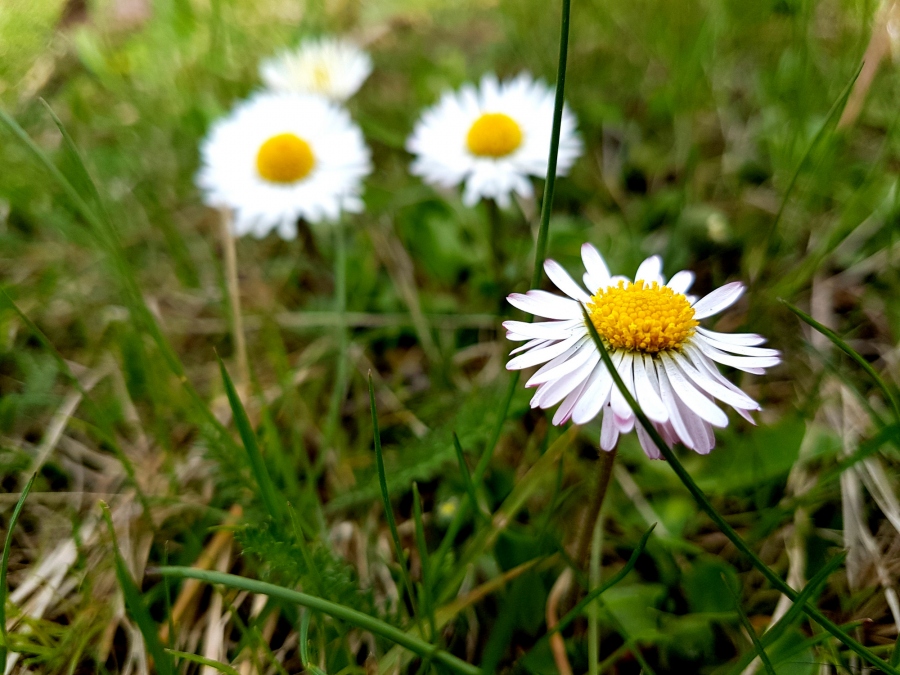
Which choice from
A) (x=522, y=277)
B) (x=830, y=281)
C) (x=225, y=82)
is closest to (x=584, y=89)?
(x=522, y=277)

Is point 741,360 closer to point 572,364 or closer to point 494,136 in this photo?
point 572,364

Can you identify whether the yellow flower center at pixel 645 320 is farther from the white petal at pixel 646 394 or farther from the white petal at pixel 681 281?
the white petal at pixel 681 281

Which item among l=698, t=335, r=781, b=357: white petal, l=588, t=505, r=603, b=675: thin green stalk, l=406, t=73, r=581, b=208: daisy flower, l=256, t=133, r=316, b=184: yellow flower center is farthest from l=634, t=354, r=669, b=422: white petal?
l=256, t=133, r=316, b=184: yellow flower center

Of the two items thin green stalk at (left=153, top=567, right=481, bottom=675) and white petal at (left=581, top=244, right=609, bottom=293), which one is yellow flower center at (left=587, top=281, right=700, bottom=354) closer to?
white petal at (left=581, top=244, right=609, bottom=293)

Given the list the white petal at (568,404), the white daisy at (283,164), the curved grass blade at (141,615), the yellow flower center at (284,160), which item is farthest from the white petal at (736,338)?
the yellow flower center at (284,160)

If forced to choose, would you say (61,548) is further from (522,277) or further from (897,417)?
(897,417)
